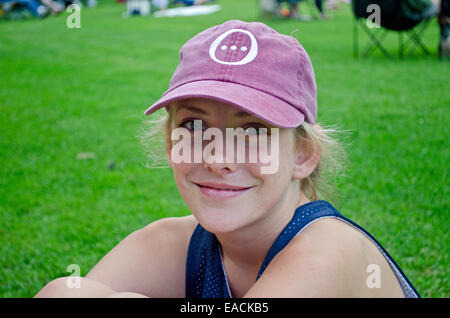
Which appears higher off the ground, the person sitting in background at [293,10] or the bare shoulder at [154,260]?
the bare shoulder at [154,260]

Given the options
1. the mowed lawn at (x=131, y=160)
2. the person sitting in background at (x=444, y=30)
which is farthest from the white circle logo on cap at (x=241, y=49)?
the person sitting in background at (x=444, y=30)

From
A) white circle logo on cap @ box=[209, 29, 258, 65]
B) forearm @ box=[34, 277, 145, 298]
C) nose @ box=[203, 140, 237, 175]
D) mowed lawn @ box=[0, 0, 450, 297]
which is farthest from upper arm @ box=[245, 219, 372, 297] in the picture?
mowed lawn @ box=[0, 0, 450, 297]

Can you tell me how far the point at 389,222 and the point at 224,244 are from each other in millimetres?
1399

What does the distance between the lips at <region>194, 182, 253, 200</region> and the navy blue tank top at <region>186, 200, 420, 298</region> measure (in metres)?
0.23

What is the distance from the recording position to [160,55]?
863 centimetres

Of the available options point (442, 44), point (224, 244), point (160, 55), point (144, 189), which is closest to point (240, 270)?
point (224, 244)

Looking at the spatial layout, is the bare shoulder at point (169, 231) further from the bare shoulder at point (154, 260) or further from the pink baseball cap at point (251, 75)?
the pink baseball cap at point (251, 75)

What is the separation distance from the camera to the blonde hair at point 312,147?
5.17 ft

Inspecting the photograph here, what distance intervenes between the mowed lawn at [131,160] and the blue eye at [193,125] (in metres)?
0.67

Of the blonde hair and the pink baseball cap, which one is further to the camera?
the blonde hair

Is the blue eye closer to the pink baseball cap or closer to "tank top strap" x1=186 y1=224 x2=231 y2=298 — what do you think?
the pink baseball cap

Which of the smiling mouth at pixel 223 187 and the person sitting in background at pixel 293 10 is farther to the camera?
the person sitting in background at pixel 293 10

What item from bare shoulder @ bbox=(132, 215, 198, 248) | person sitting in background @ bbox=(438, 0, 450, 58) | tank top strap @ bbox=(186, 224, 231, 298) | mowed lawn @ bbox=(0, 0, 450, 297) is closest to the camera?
tank top strap @ bbox=(186, 224, 231, 298)

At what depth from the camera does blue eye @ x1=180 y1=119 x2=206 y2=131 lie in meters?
1.43
